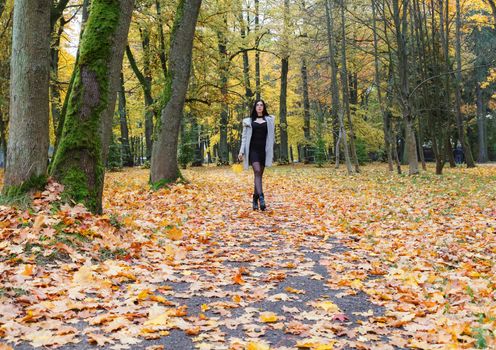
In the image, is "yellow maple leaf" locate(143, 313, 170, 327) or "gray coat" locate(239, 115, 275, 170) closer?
"yellow maple leaf" locate(143, 313, 170, 327)

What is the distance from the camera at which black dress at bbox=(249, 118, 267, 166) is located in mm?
9164

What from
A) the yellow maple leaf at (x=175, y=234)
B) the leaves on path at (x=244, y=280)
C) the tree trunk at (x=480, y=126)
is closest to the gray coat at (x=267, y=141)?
the leaves on path at (x=244, y=280)

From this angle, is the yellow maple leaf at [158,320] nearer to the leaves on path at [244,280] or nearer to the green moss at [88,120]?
the leaves on path at [244,280]

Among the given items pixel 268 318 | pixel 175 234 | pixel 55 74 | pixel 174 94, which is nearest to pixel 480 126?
pixel 174 94

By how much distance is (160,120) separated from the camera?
1226 centimetres

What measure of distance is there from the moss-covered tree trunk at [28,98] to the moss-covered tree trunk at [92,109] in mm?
324

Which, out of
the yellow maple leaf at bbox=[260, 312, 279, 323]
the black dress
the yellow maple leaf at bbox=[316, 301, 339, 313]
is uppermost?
the black dress

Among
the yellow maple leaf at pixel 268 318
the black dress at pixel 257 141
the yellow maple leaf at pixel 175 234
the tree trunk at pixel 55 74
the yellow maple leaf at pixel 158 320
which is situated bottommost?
the yellow maple leaf at pixel 268 318

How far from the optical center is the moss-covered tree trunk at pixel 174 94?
1215 centimetres

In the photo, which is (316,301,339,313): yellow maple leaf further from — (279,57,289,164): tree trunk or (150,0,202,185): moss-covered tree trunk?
(279,57,289,164): tree trunk

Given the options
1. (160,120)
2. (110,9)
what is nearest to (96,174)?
(110,9)

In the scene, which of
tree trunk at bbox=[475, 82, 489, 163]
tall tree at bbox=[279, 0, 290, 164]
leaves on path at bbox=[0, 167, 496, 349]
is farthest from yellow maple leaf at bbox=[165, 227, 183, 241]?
tree trunk at bbox=[475, 82, 489, 163]

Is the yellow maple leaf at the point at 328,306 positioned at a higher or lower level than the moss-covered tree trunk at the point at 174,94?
lower

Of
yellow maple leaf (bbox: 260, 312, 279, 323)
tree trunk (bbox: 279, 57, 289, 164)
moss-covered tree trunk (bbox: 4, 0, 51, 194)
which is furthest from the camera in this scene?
tree trunk (bbox: 279, 57, 289, 164)
